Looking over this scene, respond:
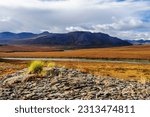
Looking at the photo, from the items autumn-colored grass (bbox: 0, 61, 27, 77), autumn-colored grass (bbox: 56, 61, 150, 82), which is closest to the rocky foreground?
autumn-colored grass (bbox: 56, 61, 150, 82)

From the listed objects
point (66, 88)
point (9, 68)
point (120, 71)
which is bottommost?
point (120, 71)

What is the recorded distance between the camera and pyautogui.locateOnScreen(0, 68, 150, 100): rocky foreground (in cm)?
1994

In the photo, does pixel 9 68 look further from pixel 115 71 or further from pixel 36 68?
pixel 36 68

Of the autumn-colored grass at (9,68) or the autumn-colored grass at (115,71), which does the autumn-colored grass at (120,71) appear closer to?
the autumn-colored grass at (115,71)

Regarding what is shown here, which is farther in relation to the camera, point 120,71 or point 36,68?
point 120,71

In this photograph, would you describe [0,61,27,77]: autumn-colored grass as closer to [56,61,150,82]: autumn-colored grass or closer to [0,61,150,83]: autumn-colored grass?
[0,61,150,83]: autumn-colored grass

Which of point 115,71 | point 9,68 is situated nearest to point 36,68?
point 115,71

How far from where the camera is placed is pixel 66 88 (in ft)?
69.4

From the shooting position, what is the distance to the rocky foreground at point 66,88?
1994cm

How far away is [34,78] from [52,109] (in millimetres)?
8372

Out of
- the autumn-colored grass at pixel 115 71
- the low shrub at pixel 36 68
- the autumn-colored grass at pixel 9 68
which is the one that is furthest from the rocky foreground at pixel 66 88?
the autumn-colored grass at pixel 9 68

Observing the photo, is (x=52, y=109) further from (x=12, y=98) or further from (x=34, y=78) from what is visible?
(x=34, y=78)

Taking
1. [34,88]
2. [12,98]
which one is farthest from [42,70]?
[12,98]

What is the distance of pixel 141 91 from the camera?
20.8 meters
